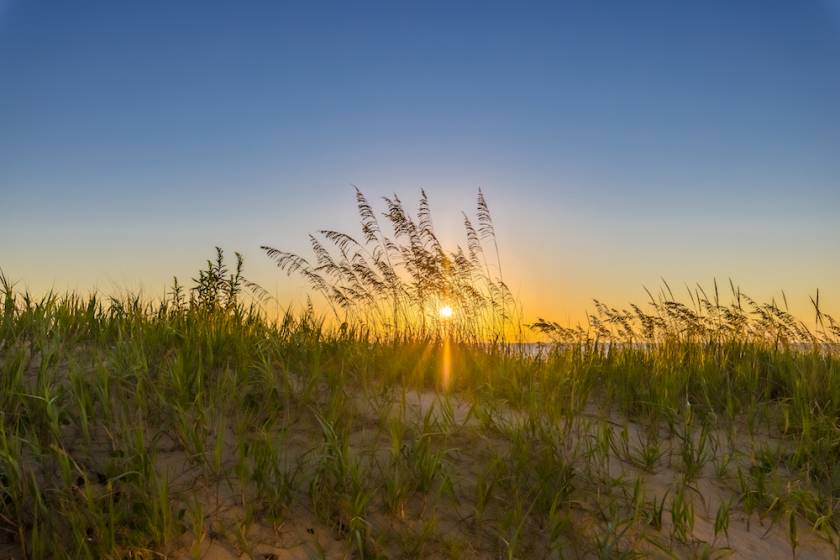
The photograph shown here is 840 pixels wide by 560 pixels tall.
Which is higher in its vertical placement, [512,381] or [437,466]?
[512,381]

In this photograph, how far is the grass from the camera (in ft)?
11.5

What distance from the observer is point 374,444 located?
404 cm

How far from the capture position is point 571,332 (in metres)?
7.78

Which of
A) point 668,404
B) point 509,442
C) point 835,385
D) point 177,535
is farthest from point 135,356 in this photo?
point 835,385

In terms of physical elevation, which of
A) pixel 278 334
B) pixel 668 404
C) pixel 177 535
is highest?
pixel 278 334

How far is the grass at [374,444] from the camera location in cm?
352

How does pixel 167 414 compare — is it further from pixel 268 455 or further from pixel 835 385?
pixel 835 385

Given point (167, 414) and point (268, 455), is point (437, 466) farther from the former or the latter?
point (167, 414)

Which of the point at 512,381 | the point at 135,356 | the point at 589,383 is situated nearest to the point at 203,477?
the point at 135,356

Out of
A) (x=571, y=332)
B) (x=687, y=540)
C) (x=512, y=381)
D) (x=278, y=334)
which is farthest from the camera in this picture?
(x=571, y=332)

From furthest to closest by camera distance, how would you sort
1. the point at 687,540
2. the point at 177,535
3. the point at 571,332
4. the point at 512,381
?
1. the point at 571,332
2. the point at 512,381
3. the point at 687,540
4. the point at 177,535

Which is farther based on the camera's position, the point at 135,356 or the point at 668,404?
the point at 668,404

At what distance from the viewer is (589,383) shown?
5.69m

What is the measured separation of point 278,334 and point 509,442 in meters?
2.20
